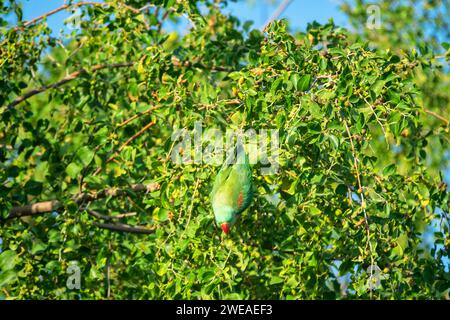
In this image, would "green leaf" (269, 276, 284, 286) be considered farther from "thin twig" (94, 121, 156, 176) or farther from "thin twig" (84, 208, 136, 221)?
"thin twig" (94, 121, 156, 176)

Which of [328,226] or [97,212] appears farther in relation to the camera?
[97,212]

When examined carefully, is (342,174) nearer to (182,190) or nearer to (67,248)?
(182,190)

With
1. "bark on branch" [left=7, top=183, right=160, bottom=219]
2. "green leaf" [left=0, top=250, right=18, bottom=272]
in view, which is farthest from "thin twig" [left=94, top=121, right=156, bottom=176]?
"green leaf" [left=0, top=250, right=18, bottom=272]

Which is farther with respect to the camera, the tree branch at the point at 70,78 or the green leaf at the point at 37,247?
the tree branch at the point at 70,78

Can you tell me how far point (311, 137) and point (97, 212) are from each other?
4.46 feet

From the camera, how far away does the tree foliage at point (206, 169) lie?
293 centimetres

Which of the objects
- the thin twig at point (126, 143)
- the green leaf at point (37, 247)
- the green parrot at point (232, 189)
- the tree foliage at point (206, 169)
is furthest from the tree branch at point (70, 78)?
the green parrot at point (232, 189)

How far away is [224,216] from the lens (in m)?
2.86

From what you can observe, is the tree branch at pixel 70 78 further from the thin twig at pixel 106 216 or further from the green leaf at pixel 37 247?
the green leaf at pixel 37 247

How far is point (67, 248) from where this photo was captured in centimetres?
345

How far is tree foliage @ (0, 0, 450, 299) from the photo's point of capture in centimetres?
293

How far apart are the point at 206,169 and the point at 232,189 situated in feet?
0.83

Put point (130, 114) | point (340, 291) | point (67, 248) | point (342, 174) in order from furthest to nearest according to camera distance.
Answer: point (130, 114) → point (340, 291) → point (67, 248) → point (342, 174)

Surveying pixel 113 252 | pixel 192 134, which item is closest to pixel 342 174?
pixel 192 134
